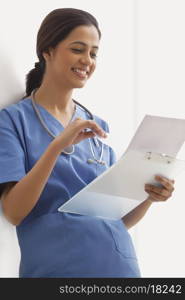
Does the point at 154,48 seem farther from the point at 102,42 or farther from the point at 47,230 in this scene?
the point at 47,230

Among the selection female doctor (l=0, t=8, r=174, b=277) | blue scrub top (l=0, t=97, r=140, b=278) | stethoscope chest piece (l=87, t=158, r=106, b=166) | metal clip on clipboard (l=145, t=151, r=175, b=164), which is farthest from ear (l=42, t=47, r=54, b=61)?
metal clip on clipboard (l=145, t=151, r=175, b=164)

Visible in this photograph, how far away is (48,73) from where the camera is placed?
49.4 inches

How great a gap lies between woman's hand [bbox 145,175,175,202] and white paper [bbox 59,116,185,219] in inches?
0.4

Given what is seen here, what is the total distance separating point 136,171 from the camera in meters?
1.09

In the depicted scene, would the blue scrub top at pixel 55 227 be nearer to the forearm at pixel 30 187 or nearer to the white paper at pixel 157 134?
the forearm at pixel 30 187

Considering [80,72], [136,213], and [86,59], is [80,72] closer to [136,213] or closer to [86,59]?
[86,59]

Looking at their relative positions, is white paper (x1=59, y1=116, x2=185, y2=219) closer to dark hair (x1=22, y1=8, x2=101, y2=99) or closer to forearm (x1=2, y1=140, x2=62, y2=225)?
forearm (x1=2, y1=140, x2=62, y2=225)

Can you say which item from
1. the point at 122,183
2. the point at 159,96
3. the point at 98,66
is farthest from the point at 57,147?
the point at 159,96

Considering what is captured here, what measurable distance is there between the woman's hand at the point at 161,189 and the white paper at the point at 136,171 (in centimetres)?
1

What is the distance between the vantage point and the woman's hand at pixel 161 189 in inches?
44.9

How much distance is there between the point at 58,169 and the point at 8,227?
0.19m

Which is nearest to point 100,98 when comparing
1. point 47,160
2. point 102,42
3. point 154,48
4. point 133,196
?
point 102,42

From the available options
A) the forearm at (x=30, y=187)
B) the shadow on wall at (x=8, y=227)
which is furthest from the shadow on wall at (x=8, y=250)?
the forearm at (x=30, y=187)

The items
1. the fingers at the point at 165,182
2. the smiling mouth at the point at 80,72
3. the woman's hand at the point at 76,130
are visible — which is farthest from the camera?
the smiling mouth at the point at 80,72
